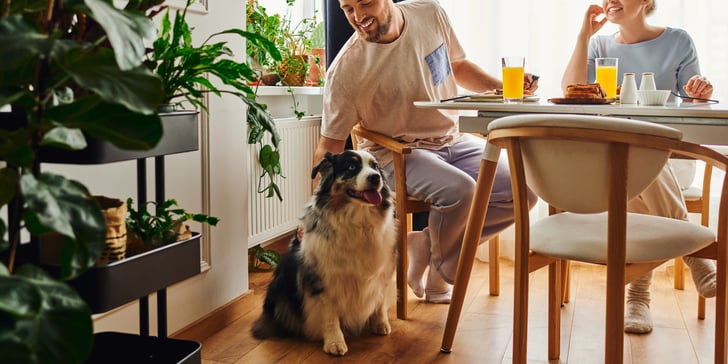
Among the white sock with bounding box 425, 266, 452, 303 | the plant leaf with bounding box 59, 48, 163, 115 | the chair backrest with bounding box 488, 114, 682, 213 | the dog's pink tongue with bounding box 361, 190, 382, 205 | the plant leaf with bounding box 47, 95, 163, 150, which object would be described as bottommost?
the white sock with bounding box 425, 266, 452, 303

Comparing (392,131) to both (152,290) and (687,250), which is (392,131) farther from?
(152,290)

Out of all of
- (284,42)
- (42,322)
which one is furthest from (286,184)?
(42,322)

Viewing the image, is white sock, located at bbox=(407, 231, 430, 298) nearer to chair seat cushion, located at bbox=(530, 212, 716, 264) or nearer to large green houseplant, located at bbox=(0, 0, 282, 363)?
chair seat cushion, located at bbox=(530, 212, 716, 264)

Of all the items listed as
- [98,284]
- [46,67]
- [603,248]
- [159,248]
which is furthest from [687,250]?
[46,67]

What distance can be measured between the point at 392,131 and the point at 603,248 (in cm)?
120

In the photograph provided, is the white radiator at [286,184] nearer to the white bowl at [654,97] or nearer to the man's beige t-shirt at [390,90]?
the man's beige t-shirt at [390,90]

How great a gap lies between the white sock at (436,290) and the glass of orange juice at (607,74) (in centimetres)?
92

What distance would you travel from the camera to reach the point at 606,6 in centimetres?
297

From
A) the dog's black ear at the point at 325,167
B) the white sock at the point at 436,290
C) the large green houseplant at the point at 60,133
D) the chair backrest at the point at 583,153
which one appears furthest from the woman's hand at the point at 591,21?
the large green houseplant at the point at 60,133

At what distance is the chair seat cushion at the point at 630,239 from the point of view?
1.80 metres

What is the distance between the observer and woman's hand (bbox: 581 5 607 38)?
2.98 meters

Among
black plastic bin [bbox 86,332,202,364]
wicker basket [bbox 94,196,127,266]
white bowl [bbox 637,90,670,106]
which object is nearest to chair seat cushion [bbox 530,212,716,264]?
white bowl [bbox 637,90,670,106]

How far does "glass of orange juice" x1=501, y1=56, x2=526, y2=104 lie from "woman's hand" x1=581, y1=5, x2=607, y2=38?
2.24 ft

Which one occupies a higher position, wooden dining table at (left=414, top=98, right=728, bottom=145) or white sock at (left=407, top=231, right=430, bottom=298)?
wooden dining table at (left=414, top=98, right=728, bottom=145)
